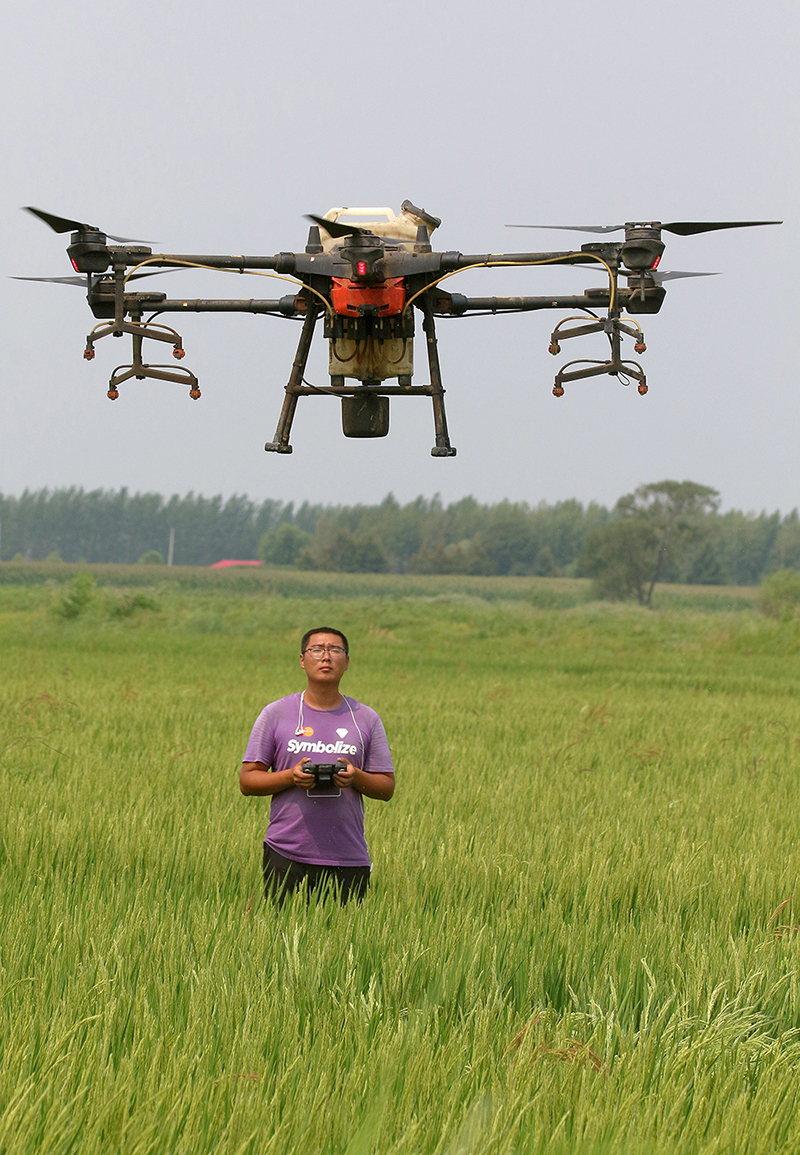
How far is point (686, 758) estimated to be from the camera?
11.0 meters

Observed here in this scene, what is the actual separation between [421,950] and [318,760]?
964mm

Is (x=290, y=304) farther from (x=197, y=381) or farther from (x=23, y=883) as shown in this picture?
(x=23, y=883)

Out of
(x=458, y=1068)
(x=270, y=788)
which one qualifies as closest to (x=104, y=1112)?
(x=458, y=1068)

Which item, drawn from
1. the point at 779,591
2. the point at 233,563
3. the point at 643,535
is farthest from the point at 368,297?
the point at 233,563

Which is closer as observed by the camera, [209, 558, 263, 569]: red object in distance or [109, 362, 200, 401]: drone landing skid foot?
[109, 362, 200, 401]: drone landing skid foot

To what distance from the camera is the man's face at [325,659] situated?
4660 mm

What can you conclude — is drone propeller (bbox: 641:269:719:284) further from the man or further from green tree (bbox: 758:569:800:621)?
green tree (bbox: 758:569:800:621)

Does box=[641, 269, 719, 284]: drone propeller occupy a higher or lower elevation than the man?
higher

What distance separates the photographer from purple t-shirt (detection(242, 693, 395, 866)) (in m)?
4.72

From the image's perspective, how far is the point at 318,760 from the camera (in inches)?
186

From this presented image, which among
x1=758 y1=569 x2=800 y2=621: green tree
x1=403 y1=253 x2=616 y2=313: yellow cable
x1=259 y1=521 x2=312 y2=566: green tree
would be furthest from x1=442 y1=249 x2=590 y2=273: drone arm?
x1=259 y1=521 x2=312 y2=566: green tree

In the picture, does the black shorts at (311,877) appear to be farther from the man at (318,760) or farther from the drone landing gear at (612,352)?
the drone landing gear at (612,352)

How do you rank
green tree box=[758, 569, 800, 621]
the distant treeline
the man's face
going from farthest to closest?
the distant treeline, green tree box=[758, 569, 800, 621], the man's face

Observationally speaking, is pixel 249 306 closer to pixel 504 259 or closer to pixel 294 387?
pixel 294 387
